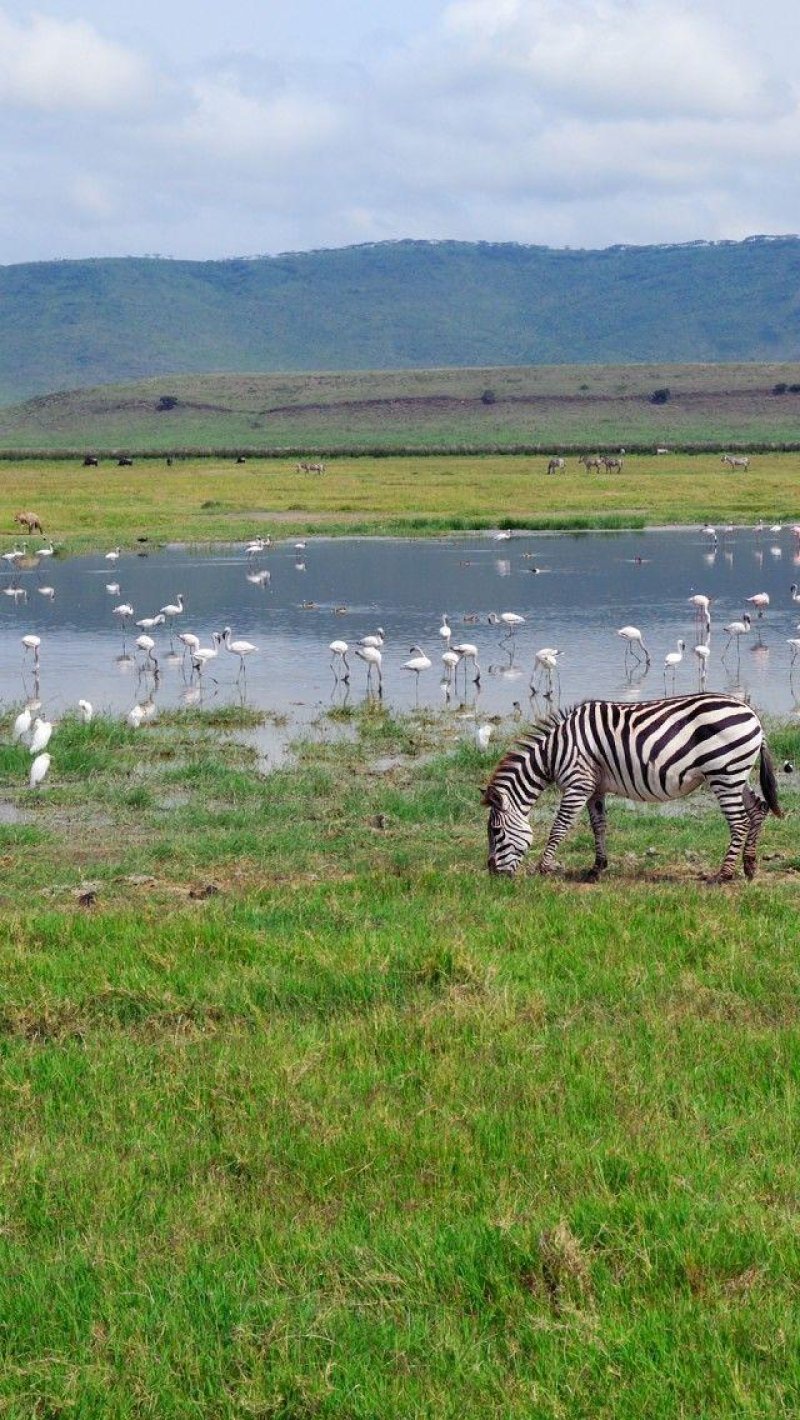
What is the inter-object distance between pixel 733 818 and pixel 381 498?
45049 millimetres

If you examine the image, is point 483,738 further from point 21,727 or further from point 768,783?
point 768,783

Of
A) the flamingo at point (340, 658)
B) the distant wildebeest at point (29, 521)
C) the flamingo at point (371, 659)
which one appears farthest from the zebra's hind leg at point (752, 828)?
the distant wildebeest at point (29, 521)

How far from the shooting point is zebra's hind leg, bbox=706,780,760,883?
10.9 meters

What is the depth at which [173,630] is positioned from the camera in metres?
28.9

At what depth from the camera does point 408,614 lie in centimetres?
3005

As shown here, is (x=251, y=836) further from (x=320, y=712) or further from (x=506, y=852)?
(x=320, y=712)

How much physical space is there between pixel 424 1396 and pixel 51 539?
1709 inches

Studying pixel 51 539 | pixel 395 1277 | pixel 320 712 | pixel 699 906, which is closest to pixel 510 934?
pixel 699 906

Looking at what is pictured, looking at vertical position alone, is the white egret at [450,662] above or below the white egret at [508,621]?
below

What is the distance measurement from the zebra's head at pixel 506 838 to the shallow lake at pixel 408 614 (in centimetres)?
912

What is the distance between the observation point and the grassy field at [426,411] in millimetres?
99812

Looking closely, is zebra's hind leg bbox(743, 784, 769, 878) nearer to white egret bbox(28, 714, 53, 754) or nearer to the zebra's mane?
the zebra's mane

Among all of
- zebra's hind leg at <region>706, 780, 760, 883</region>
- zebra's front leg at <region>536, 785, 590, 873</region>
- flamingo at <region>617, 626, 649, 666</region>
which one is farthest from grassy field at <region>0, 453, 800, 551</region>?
zebra's hind leg at <region>706, 780, 760, 883</region>

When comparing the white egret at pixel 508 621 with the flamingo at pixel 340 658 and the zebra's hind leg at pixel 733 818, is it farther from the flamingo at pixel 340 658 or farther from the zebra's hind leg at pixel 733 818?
the zebra's hind leg at pixel 733 818
